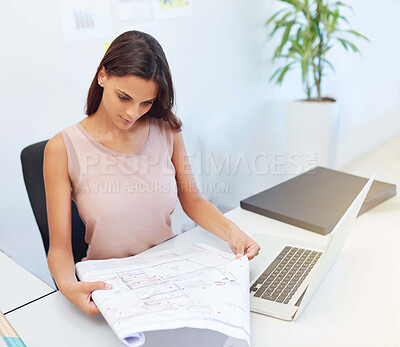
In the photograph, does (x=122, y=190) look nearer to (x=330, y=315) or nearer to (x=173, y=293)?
(x=173, y=293)

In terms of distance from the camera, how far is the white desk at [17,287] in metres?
1.10

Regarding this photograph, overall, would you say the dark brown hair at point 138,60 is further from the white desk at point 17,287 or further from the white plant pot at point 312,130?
the white plant pot at point 312,130

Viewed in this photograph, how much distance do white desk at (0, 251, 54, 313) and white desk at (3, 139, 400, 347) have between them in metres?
0.03

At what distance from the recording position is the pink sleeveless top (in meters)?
1.36

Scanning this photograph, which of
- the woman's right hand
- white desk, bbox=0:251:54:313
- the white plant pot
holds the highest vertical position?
the woman's right hand

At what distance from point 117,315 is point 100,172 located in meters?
0.57

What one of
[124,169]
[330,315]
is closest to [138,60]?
[124,169]

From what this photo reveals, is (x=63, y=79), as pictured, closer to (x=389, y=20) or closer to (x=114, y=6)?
(x=114, y=6)

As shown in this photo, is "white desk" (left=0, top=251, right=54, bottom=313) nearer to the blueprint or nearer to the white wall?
the blueprint

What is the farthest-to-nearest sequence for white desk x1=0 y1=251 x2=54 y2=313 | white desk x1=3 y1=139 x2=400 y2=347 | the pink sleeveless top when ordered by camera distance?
the pink sleeveless top < white desk x1=0 y1=251 x2=54 y2=313 < white desk x1=3 y1=139 x2=400 y2=347

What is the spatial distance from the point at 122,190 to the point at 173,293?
519 millimetres

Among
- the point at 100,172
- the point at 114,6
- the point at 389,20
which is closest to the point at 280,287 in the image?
the point at 100,172

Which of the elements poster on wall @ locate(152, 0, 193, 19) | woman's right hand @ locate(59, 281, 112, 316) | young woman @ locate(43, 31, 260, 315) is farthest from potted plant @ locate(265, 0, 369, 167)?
woman's right hand @ locate(59, 281, 112, 316)

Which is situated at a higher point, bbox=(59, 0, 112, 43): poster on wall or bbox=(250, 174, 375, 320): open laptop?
bbox=(59, 0, 112, 43): poster on wall
